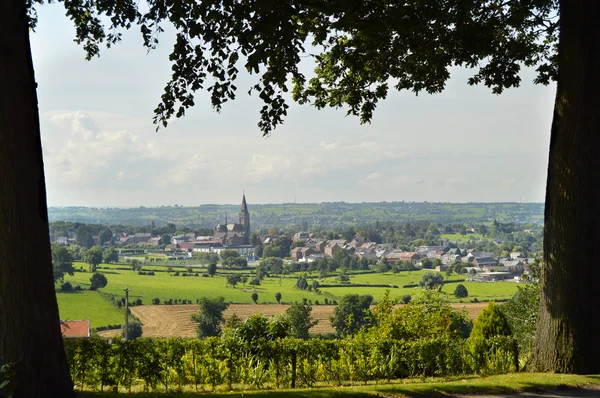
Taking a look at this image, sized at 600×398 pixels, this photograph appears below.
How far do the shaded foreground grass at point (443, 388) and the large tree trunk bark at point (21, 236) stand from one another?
4.41 ft

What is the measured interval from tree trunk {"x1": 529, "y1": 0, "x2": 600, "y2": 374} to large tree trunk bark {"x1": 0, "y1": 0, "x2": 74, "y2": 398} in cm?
744

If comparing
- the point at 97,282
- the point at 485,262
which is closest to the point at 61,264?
the point at 97,282

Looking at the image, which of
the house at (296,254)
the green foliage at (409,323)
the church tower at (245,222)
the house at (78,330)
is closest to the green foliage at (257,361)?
the green foliage at (409,323)

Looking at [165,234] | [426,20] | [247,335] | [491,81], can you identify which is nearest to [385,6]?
[426,20]

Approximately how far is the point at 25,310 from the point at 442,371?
23.0ft

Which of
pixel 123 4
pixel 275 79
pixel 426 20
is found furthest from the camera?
pixel 426 20

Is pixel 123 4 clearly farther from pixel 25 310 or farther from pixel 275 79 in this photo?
pixel 25 310

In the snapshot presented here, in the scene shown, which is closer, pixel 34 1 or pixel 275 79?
pixel 275 79

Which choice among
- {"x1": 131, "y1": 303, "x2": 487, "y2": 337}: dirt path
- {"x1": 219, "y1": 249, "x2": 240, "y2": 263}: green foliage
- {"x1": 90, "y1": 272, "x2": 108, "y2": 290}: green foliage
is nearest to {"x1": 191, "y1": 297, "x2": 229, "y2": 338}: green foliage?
{"x1": 131, "y1": 303, "x2": 487, "y2": 337}: dirt path

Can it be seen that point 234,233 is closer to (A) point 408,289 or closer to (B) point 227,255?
(B) point 227,255

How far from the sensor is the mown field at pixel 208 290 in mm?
56131

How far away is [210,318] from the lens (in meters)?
43.1

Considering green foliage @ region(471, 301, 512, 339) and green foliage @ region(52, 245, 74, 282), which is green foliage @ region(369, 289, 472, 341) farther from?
green foliage @ region(52, 245, 74, 282)

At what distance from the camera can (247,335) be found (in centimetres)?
1152
